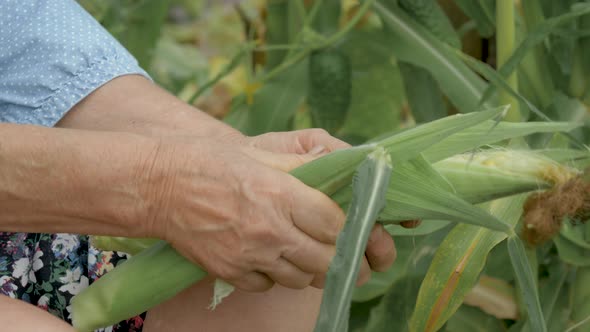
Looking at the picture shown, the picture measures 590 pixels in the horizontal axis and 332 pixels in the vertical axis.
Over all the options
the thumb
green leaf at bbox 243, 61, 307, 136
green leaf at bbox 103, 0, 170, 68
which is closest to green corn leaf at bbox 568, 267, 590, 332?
the thumb

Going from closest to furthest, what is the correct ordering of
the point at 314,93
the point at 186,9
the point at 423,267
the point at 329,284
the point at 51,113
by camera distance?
the point at 329,284
the point at 51,113
the point at 423,267
the point at 314,93
the point at 186,9

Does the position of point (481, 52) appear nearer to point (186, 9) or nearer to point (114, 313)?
point (114, 313)

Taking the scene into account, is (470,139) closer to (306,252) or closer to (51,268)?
(306,252)

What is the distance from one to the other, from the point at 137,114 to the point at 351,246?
1.54 feet

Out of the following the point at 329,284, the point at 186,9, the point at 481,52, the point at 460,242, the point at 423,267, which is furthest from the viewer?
the point at 186,9

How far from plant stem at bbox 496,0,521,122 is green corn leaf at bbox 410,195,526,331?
0.77 ft

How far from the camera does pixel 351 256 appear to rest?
0.71 m

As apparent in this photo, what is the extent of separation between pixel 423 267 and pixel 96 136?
514 millimetres

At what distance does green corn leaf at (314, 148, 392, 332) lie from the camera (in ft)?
2.30

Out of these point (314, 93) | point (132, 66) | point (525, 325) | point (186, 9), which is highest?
point (132, 66)

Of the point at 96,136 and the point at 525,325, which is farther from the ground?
the point at 96,136

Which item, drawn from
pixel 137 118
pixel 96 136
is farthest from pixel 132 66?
pixel 96 136

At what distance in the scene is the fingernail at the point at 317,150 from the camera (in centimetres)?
93

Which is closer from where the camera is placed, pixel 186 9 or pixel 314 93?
pixel 314 93
